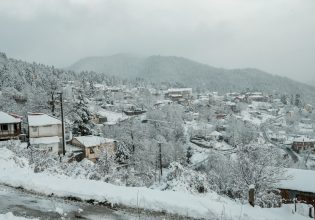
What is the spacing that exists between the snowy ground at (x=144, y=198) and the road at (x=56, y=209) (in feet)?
1.20

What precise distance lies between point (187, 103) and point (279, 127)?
37681mm

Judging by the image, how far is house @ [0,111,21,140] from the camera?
34.1 m

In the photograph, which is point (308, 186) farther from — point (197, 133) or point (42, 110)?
point (197, 133)

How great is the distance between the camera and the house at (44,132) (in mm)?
36281

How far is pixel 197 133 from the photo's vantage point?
244 feet

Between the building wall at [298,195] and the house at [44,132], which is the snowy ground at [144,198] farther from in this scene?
the house at [44,132]

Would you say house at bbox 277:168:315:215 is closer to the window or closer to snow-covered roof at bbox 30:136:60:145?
snow-covered roof at bbox 30:136:60:145

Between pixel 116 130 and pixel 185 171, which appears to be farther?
pixel 116 130

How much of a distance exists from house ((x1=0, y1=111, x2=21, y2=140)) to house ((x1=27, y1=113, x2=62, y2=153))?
1.62 m

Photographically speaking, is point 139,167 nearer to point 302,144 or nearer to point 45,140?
point 45,140

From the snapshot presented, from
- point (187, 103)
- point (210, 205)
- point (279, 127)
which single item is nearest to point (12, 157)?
point (210, 205)

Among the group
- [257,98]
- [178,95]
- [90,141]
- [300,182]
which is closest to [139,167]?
[90,141]

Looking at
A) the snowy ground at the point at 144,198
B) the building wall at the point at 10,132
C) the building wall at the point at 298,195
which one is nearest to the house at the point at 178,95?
the building wall at the point at 10,132

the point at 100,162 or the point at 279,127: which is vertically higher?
the point at 100,162
